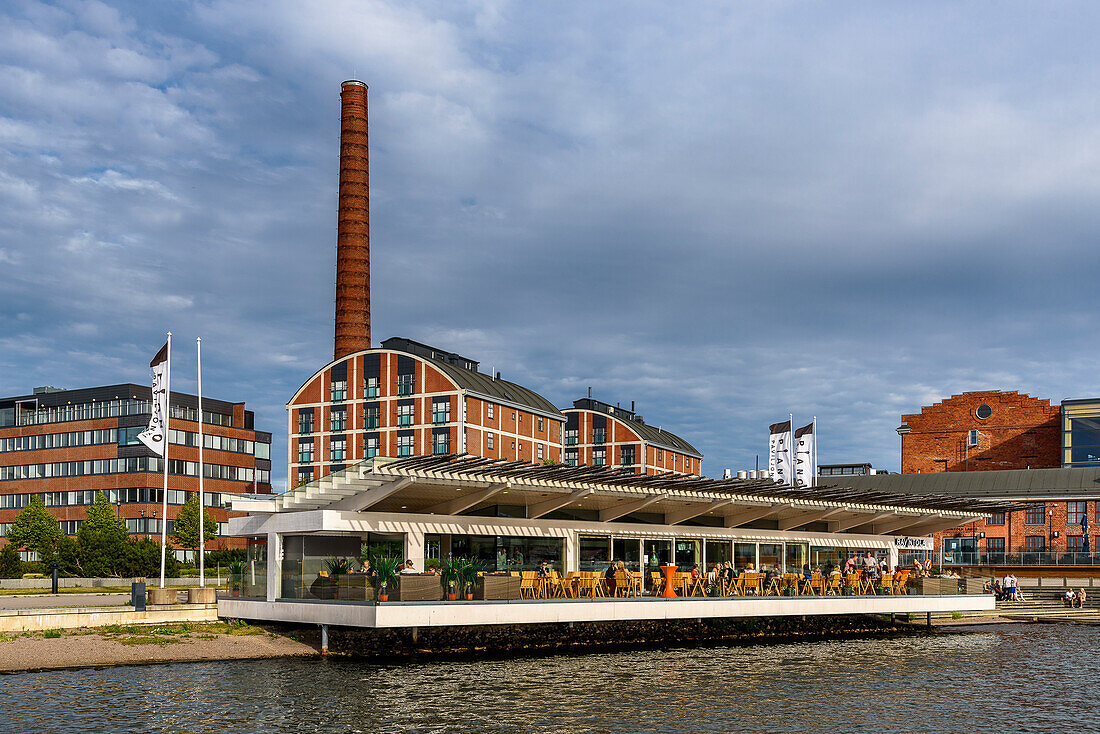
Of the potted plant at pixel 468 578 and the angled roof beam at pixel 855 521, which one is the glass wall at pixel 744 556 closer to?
the angled roof beam at pixel 855 521

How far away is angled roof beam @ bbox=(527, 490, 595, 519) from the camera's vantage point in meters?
39.5

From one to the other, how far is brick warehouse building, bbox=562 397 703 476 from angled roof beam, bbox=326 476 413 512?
71179 mm

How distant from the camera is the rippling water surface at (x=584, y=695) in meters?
23.5

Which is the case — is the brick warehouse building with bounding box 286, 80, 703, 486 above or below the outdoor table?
above

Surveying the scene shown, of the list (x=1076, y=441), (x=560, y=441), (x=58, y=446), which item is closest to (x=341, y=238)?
(x=560, y=441)

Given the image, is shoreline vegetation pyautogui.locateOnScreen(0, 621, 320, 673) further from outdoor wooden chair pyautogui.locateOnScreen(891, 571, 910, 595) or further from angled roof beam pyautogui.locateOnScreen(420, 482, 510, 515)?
outdoor wooden chair pyautogui.locateOnScreen(891, 571, 910, 595)

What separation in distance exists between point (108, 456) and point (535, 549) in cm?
6877

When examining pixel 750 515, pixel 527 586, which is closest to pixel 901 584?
pixel 750 515

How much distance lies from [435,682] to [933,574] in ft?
96.7

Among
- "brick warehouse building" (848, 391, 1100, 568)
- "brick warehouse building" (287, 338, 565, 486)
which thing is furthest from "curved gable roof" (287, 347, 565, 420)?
"brick warehouse building" (848, 391, 1100, 568)

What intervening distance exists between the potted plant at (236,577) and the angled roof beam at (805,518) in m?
24.2

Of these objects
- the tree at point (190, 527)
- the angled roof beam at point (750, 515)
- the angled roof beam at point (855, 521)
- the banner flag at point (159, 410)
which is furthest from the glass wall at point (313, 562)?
the tree at point (190, 527)

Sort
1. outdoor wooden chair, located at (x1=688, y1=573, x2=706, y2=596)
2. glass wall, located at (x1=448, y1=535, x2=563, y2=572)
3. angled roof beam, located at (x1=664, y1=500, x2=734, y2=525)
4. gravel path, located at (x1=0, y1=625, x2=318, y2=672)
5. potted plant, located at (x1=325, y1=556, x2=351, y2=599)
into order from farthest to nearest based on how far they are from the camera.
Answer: angled roof beam, located at (x1=664, y1=500, x2=734, y2=525) → outdoor wooden chair, located at (x1=688, y1=573, x2=706, y2=596) → glass wall, located at (x1=448, y1=535, x2=563, y2=572) → potted plant, located at (x1=325, y1=556, x2=351, y2=599) → gravel path, located at (x1=0, y1=625, x2=318, y2=672)

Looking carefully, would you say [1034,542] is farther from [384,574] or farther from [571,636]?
[384,574]
